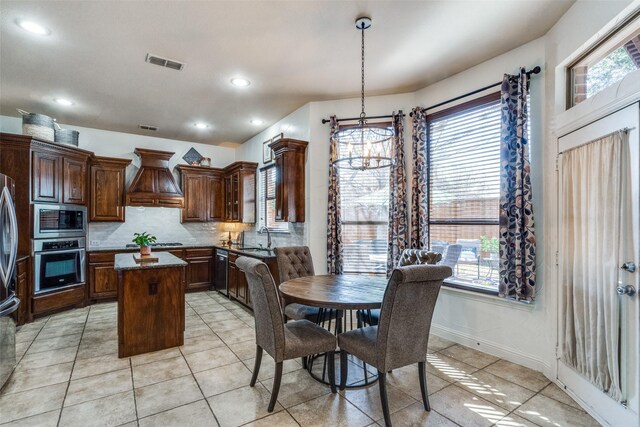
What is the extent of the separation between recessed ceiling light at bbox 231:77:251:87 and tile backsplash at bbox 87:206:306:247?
2213 millimetres

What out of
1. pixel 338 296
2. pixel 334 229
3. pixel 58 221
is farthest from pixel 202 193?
pixel 338 296

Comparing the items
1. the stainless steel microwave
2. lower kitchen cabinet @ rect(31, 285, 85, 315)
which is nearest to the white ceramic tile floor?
lower kitchen cabinet @ rect(31, 285, 85, 315)

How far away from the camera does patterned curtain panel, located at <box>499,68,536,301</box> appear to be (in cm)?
284

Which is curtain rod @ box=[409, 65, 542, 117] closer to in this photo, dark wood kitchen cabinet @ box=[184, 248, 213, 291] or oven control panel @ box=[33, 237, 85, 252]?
dark wood kitchen cabinet @ box=[184, 248, 213, 291]

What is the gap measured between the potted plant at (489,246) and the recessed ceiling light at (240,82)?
3.22 m

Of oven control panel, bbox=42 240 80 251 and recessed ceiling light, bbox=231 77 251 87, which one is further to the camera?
oven control panel, bbox=42 240 80 251

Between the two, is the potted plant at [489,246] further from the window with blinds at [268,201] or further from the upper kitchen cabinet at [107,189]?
the upper kitchen cabinet at [107,189]

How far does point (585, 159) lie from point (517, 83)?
1.04m

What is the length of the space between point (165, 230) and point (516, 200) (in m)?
5.96

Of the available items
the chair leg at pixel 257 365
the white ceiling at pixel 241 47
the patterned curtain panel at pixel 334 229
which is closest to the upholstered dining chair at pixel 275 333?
the chair leg at pixel 257 365

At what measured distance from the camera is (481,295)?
3.27 metres

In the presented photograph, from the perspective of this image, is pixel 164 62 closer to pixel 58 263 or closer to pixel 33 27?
pixel 33 27

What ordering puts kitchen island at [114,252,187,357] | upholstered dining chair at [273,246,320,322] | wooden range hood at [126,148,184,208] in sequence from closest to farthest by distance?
kitchen island at [114,252,187,357] → upholstered dining chair at [273,246,320,322] → wooden range hood at [126,148,184,208]

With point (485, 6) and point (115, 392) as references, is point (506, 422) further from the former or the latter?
point (485, 6)
